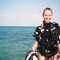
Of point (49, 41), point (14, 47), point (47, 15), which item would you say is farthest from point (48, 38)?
point (14, 47)

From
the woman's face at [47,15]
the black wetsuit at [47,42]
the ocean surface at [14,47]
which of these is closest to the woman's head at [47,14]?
the woman's face at [47,15]

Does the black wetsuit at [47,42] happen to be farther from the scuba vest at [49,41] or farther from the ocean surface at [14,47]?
the ocean surface at [14,47]

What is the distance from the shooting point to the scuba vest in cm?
448

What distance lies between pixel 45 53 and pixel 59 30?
2.19ft

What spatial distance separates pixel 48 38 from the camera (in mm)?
4520

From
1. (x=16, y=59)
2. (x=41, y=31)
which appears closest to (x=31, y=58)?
(x=41, y=31)

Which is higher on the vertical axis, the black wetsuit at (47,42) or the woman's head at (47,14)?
the woman's head at (47,14)

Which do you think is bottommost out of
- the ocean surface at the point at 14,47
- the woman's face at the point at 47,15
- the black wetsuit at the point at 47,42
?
the ocean surface at the point at 14,47

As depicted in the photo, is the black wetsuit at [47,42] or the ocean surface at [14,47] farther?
the ocean surface at [14,47]

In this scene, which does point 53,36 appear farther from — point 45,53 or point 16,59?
point 16,59

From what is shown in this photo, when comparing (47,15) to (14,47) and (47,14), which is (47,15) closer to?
(47,14)

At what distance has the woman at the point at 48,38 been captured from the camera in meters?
4.49

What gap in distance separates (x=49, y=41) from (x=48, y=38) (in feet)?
0.26

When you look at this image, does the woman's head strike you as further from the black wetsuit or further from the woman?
the black wetsuit
